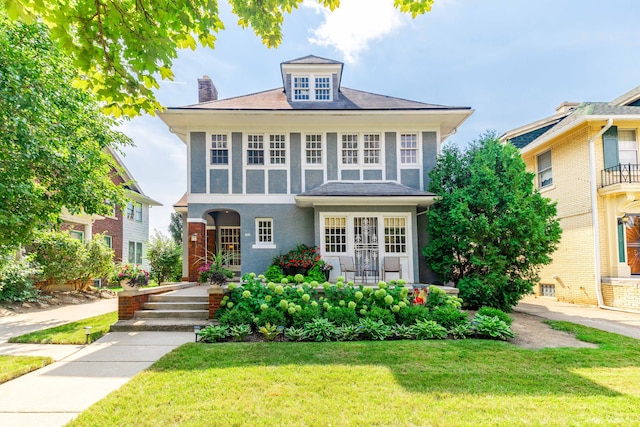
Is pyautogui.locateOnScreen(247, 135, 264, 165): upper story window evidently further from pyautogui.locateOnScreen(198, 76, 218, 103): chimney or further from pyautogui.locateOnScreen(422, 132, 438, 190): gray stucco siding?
pyautogui.locateOnScreen(422, 132, 438, 190): gray stucco siding

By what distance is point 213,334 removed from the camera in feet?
20.4

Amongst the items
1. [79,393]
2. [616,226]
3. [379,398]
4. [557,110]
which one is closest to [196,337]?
[79,393]

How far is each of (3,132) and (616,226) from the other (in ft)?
55.2

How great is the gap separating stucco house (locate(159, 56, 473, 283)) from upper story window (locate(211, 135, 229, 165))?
0.11 ft

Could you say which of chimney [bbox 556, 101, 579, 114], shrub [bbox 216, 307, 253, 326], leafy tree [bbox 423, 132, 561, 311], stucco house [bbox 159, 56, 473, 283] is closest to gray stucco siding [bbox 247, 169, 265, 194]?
stucco house [bbox 159, 56, 473, 283]

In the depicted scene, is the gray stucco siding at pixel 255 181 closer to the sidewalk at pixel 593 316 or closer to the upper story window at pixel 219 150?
the upper story window at pixel 219 150

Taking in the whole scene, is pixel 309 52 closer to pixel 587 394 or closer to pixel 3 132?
pixel 3 132

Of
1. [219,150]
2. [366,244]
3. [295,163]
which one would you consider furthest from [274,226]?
[219,150]

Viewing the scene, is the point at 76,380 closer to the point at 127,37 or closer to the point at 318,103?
the point at 127,37

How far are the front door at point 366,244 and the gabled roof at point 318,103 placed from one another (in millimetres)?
3901

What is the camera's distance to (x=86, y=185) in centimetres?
838

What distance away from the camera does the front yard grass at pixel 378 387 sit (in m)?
3.24

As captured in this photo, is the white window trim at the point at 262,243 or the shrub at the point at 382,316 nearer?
the shrub at the point at 382,316

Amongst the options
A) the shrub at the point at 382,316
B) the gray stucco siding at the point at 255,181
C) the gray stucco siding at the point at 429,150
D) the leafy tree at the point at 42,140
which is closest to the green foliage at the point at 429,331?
the shrub at the point at 382,316
